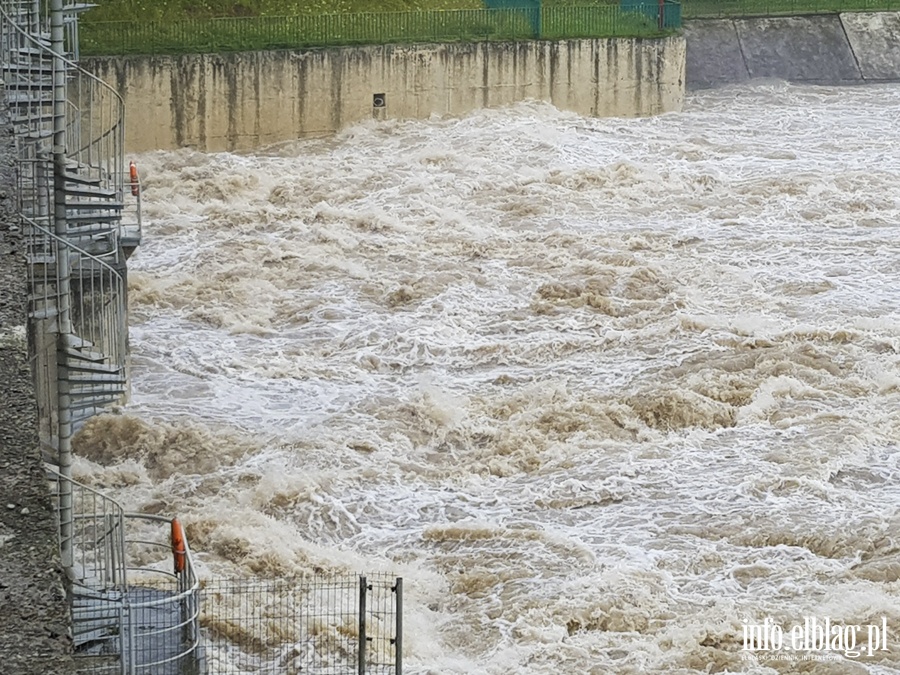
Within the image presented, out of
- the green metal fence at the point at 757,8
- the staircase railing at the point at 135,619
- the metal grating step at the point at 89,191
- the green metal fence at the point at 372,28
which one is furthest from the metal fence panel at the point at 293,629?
the green metal fence at the point at 757,8

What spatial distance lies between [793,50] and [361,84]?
13.8m

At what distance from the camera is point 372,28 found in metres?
39.3

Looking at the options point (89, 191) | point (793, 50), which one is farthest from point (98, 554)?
point (793, 50)

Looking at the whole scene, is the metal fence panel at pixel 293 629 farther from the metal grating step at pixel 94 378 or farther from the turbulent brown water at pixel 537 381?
the metal grating step at pixel 94 378

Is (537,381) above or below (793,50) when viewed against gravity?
below

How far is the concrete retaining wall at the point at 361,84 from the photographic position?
3666 cm

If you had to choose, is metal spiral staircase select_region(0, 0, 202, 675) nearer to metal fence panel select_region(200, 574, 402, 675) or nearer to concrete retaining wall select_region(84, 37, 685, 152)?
metal fence panel select_region(200, 574, 402, 675)

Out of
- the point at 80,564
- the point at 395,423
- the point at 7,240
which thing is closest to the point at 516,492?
the point at 395,423

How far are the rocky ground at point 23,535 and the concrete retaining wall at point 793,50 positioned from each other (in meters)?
35.1

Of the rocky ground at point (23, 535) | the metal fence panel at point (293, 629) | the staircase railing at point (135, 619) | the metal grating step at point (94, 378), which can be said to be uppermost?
Answer: the rocky ground at point (23, 535)

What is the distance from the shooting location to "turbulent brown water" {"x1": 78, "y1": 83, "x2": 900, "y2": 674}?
1722 centimetres

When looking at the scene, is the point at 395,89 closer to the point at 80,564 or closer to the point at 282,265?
the point at 282,265

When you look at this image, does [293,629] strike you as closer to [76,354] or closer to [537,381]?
[76,354]

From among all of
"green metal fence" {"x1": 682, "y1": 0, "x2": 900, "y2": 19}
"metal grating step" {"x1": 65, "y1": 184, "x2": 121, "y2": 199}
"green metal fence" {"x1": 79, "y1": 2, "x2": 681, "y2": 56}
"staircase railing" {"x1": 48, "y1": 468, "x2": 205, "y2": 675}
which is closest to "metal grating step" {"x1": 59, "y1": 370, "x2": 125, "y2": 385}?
"staircase railing" {"x1": 48, "y1": 468, "x2": 205, "y2": 675}
